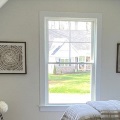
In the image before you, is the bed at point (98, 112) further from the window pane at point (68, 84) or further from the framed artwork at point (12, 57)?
the framed artwork at point (12, 57)

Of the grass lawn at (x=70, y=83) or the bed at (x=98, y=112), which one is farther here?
the grass lawn at (x=70, y=83)

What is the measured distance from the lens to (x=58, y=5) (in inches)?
142

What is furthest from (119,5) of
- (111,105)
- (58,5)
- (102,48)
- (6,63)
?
(6,63)

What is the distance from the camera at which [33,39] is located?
11.8 feet

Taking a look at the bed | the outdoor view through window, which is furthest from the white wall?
the bed

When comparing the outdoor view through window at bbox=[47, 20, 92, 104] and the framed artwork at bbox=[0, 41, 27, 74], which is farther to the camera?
the outdoor view through window at bbox=[47, 20, 92, 104]

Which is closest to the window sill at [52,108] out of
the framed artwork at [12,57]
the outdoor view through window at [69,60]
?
the outdoor view through window at [69,60]

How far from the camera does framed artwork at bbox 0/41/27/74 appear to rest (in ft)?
11.6

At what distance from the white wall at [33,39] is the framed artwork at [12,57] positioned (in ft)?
0.24

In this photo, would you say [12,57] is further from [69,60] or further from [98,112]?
[98,112]

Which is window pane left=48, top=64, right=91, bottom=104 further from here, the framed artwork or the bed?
the bed

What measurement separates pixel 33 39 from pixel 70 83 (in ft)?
3.33

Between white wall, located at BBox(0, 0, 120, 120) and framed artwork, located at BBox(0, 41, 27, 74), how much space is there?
75mm

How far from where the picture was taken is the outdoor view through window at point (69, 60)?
3.72m
